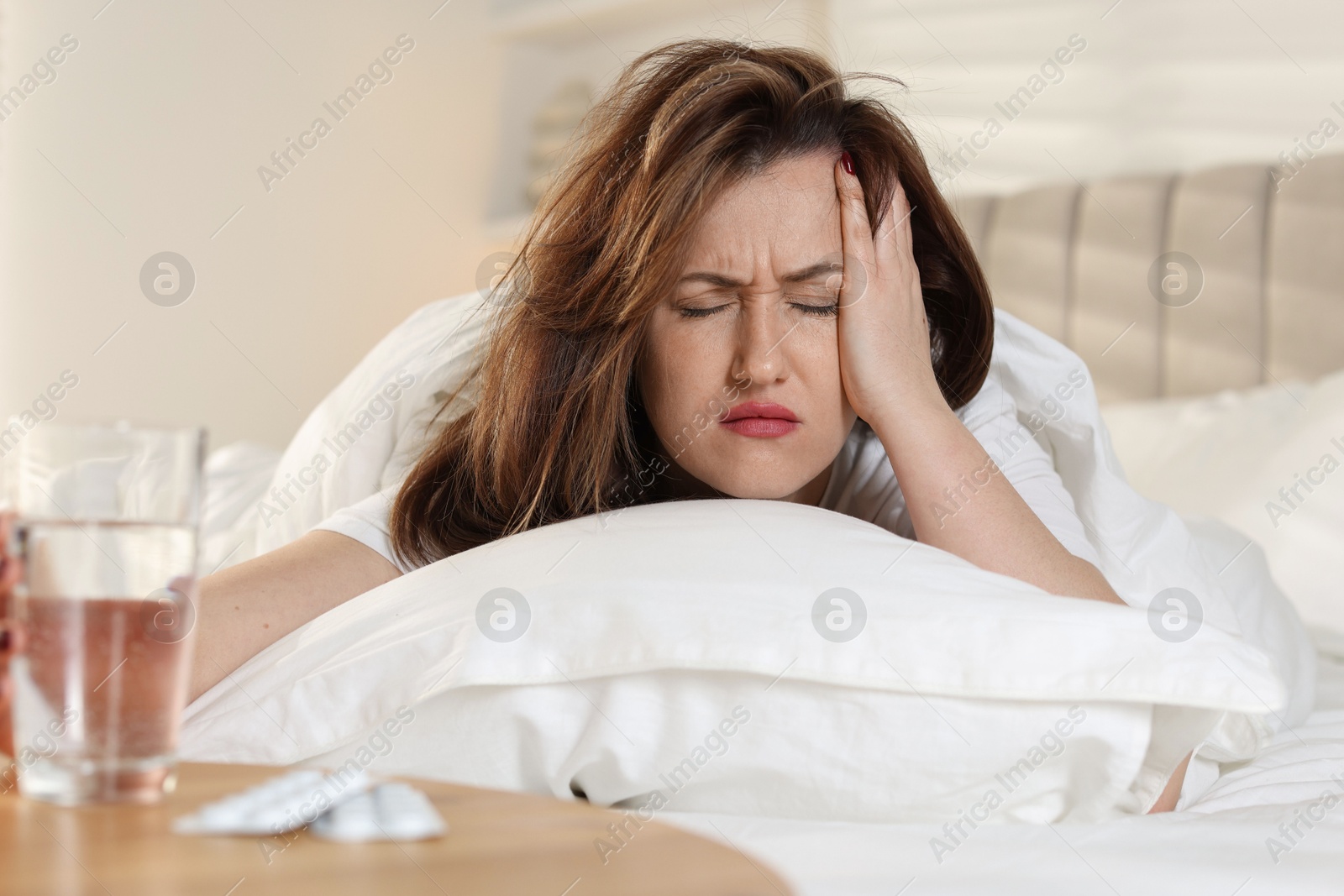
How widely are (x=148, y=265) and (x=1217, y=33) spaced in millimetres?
2643

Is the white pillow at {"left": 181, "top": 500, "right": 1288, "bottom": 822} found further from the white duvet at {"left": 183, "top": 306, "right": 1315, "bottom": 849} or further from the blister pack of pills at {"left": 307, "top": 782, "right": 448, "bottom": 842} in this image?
the blister pack of pills at {"left": 307, "top": 782, "right": 448, "bottom": 842}

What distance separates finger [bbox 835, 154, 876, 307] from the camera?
1.06m

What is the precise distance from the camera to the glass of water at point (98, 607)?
0.43 meters

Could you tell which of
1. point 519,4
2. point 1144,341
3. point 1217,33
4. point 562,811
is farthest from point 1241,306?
point 519,4

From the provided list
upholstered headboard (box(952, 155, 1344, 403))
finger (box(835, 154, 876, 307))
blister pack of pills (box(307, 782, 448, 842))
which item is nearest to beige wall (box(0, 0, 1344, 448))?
upholstered headboard (box(952, 155, 1344, 403))

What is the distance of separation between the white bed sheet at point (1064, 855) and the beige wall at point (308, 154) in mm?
1748

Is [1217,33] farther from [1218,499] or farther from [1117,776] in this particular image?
[1117,776]

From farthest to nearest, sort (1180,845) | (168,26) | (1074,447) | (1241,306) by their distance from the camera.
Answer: (168,26), (1241,306), (1074,447), (1180,845)

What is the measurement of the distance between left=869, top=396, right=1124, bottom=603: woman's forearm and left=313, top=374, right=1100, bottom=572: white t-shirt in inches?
3.0

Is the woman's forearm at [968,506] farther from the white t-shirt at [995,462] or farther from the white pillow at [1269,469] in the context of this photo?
the white pillow at [1269,469]

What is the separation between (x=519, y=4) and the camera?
3.58 m

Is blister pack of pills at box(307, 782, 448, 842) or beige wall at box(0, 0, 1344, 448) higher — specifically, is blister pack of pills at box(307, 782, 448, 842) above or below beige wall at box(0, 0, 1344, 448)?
below

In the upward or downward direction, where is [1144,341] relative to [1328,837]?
upward

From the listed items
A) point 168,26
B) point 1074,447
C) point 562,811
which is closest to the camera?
point 562,811
